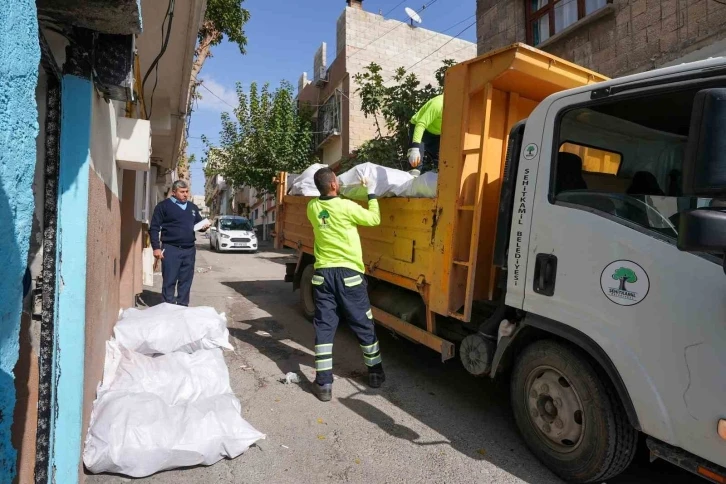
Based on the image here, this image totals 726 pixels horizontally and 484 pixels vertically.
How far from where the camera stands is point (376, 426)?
3188mm

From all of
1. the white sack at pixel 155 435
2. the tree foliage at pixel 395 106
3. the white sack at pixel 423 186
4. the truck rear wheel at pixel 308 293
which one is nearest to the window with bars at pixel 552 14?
the tree foliage at pixel 395 106

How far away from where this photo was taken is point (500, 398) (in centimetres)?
374

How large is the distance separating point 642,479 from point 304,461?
197 centimetres

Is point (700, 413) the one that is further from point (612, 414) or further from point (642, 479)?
point (642, 479)

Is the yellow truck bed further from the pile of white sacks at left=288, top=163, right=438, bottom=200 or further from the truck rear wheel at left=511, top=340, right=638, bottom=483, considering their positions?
the truck rear wheel at left=511, top=340, right=638, bottom=483

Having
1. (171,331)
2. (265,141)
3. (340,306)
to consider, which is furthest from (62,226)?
(265,141)

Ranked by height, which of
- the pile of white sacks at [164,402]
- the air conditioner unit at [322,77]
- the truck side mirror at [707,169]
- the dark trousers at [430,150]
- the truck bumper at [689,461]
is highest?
the air conditioner unit at [322,77]

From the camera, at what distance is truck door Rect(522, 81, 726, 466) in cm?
199

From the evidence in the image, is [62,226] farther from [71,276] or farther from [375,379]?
[375,379]

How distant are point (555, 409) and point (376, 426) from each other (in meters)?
1.19

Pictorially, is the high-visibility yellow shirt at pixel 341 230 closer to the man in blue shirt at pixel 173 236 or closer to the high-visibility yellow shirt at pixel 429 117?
the high-visibility yellow shirt at pixel 429 117

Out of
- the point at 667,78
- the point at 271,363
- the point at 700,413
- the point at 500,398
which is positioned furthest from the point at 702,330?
the point at 271,363

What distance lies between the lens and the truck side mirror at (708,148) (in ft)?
4.59

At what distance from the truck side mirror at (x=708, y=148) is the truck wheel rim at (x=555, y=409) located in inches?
57.9
